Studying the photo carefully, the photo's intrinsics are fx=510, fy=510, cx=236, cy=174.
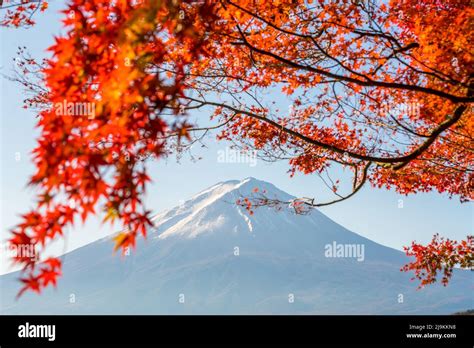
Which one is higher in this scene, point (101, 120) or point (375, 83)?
point (375, 83)

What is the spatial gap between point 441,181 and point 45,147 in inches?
483

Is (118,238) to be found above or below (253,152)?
below

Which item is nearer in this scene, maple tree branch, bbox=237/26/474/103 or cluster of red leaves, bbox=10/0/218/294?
cluster of red leaves, bbox=10/0/218/294

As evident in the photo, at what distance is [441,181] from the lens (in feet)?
44.9

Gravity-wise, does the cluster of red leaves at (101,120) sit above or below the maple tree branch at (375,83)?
below

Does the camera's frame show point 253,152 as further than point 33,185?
Yes

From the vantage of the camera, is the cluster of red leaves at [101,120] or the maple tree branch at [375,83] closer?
the cluster of red leaves at [101,120]

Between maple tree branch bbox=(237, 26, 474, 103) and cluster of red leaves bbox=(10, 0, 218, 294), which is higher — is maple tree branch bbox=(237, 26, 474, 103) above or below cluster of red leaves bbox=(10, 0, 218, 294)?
above

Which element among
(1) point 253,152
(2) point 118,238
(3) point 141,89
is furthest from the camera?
(1) point 253,152
